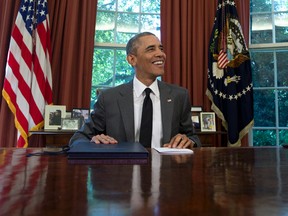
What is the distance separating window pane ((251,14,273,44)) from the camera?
11.7 feet

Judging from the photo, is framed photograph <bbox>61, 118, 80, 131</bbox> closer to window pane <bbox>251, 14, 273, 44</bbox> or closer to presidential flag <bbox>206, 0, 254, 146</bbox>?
presidential flag <bbox>206, 0, 254, 146</bbox>

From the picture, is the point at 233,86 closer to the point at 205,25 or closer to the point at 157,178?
the point at 205,25

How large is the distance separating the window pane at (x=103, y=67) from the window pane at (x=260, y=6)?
1922 mm

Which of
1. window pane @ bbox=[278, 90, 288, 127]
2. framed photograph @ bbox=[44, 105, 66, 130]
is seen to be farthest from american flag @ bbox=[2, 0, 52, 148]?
window pane @ bbox=[278, 90, 288, 127]

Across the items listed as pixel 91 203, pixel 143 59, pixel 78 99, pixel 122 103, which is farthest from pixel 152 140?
pixel 78 99

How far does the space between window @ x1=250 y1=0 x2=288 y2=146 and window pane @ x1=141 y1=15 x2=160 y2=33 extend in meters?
1.22

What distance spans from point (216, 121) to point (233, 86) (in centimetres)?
44

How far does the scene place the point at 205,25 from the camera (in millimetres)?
3311

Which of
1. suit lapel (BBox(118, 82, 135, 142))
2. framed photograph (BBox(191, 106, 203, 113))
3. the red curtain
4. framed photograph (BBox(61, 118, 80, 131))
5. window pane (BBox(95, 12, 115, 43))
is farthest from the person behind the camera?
window pane (BBox(95, 12, 115, 43))

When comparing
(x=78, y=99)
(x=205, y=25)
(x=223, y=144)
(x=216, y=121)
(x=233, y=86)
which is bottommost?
(x=223, y=144)

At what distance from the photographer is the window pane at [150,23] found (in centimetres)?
364

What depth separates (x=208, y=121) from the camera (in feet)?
9.82

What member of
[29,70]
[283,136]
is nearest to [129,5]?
[29,70]

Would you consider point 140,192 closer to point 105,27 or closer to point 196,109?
point 196,109
